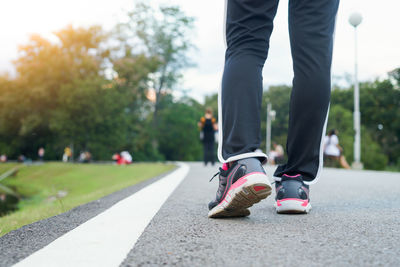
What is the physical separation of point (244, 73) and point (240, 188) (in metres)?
0.56

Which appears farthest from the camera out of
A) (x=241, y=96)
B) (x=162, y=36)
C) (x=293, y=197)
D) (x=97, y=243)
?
(x=162, y=36)

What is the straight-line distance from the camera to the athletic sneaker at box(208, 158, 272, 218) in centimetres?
169

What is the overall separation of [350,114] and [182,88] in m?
24.2

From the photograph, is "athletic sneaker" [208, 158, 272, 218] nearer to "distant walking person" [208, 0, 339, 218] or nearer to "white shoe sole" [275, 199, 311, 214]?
"distant walking person" [208, 0, 339, 218]

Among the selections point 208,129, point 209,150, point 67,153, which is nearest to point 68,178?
point 209,150

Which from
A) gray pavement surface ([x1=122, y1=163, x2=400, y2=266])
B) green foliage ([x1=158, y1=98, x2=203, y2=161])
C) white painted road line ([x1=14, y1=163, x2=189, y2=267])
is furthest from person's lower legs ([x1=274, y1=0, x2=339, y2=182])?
green foliage ([x1=158, y1=98, x2=203, y2=161])

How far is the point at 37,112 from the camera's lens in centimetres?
3553

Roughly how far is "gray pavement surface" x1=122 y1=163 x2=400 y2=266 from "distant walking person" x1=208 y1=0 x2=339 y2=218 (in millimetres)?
133

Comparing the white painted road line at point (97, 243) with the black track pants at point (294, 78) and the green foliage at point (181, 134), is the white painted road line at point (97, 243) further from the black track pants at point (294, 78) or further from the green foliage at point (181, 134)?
the green foliage at point (181, 134)

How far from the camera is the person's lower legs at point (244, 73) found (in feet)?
6.22

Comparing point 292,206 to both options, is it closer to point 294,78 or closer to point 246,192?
point 246,192

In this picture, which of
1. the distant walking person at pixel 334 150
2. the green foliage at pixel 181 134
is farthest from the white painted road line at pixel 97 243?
the green foliage at pixel 181 134

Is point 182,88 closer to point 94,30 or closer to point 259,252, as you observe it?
point 94,30

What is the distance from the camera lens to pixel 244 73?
1942mm
